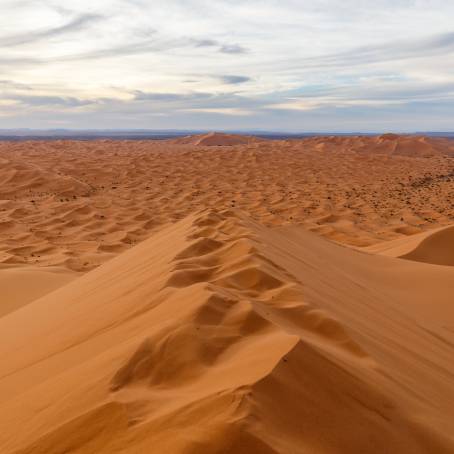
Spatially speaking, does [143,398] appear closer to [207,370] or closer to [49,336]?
[207,370]

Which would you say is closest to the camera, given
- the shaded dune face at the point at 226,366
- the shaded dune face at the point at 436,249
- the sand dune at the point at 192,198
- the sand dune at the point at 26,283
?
the shaded dune face at the point at 226,366

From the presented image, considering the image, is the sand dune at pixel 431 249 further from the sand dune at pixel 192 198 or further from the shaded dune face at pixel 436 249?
the sand dune at pixel 192 198

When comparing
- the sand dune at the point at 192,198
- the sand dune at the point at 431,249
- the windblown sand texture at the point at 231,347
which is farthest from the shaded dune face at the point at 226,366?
the sand dune at the point at 192,198

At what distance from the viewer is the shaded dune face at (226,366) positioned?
1.36m

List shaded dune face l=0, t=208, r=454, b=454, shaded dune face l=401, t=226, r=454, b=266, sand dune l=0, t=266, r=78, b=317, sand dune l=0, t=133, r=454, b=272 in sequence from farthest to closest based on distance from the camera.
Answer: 1. sand dune l=0, t=133, r=454, b=272
2. shaded dune face l=401, t=226, r=454, b=266
3. sand dune l=0, t=266, r=78, b=317
4. shaded dune face l=0, t=208, r=454, b=454

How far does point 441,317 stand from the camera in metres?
3.67

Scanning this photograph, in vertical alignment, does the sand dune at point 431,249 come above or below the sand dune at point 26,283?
above

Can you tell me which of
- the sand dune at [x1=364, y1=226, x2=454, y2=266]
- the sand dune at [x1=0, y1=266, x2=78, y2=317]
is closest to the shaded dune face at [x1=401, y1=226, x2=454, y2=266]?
the sand dune at [x1=364, y1=226, x2=454, y2=266]

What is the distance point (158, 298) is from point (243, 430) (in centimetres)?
128

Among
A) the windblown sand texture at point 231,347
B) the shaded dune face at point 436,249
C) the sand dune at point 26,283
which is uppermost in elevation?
the windblown sand texture at point 231,347

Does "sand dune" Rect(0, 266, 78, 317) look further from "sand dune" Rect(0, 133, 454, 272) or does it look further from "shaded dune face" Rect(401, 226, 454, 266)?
"shaded dune face" Rect(401, 226, 454, 266)

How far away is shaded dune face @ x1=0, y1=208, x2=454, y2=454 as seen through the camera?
136cm

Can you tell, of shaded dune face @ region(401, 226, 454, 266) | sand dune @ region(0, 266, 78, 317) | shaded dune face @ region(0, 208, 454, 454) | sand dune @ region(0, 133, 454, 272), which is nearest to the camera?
shaded dune face @ region(0, 208, 454, 454)

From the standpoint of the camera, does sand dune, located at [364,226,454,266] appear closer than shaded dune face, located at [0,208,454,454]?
No
